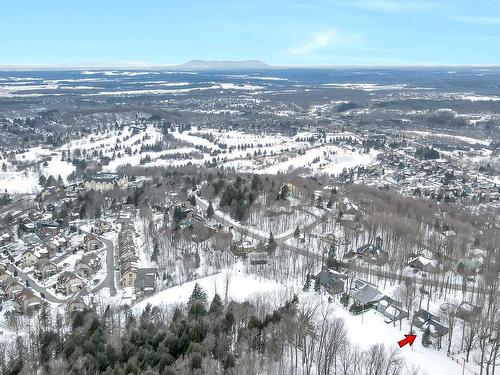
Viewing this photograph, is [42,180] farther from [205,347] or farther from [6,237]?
[205,347]

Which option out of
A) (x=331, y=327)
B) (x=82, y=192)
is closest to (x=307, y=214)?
(x=331, y=327)

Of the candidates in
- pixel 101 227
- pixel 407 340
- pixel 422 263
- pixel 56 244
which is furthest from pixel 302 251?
pixel 56 244

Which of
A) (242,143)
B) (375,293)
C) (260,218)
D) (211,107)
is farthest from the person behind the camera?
(211,107)

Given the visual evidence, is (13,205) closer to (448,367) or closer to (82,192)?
(82,192)

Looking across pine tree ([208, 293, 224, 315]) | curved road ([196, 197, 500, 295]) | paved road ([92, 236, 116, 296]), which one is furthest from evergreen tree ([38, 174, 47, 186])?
pine tree ([208, 293, 224, 315])

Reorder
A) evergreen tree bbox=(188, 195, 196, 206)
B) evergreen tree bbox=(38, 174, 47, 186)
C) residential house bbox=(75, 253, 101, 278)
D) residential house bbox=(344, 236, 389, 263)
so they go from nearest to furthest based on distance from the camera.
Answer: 1. residential house bbox=(75, 253, 101, 278)
2. residential house bbox=(344, 236, 389, 263)
3. evergreen tree bbox=(188, 195, 196, 206)
4. evergreen tree bbox=(38, 174, 47, 186)

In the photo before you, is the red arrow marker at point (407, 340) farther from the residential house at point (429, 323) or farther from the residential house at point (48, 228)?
the residential house at point (48, 228)

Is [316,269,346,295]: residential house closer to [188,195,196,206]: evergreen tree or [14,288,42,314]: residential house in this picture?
[14,288,42,314]: residential house
